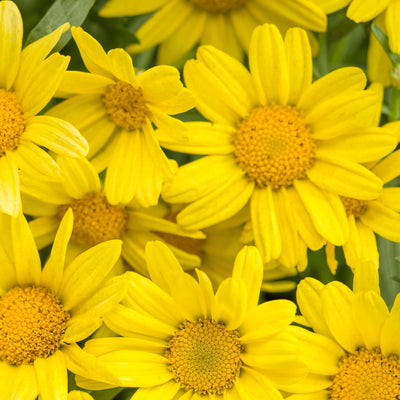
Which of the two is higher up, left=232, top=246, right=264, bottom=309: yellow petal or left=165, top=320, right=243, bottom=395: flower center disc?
left=232, top=246, right=264, bottom=309: yellow petal

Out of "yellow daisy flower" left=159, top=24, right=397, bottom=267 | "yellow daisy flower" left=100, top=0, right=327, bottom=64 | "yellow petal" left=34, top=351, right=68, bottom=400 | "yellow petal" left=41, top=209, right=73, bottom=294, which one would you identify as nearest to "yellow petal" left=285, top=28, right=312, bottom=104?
"yellow daisy flower" left=159, top=24, right=397, bottom=267

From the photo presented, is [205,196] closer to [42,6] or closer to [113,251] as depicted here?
[113,251]

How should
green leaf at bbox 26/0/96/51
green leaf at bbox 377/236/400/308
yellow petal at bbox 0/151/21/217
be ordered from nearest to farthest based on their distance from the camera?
yellow petal at bbox 0/151/21/217 → green leaf at bbox 26/0/96/51 → green leaf at bbox 377/236/400/308

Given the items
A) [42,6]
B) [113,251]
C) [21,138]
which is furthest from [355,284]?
[42,6]

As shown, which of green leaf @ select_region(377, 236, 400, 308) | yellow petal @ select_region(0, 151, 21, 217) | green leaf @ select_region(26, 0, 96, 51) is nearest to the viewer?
→ yellow petal @ select_region(0, 151, 21, 217)

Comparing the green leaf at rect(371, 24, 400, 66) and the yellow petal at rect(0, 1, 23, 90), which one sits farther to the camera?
the green leaf at rect(371, 24, 400, 66)

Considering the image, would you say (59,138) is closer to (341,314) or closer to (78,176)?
(78,176)

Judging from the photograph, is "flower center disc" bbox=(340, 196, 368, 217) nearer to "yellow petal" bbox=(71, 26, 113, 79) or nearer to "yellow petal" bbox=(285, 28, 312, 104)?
"yellow petal" bbox=(285, 28, 312, 104)
